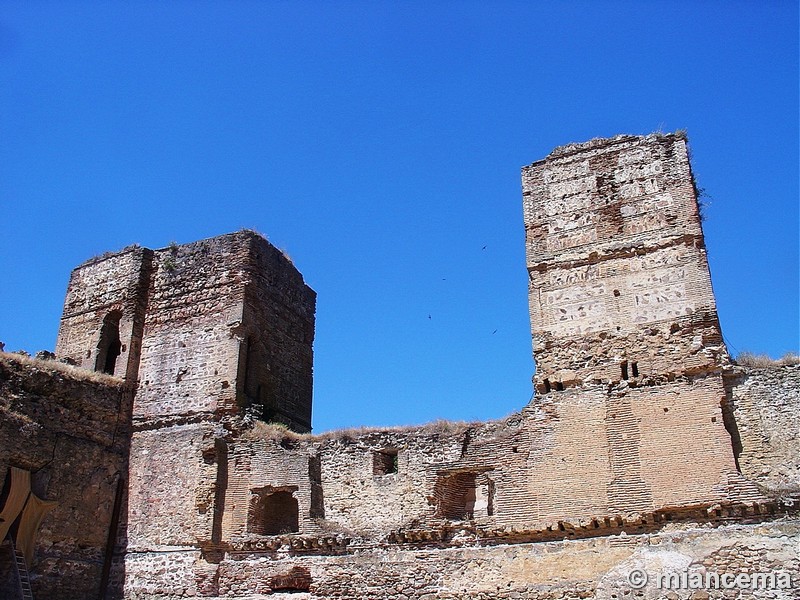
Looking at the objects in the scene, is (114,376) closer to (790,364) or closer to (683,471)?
(683,471)

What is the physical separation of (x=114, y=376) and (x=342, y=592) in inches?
262

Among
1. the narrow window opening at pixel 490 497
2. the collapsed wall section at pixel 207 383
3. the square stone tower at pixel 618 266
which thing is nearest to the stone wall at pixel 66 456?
the collapsed wall section at pixel 207 383

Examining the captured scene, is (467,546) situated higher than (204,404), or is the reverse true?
(204,404)

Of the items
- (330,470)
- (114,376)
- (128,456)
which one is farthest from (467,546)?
(114,376)

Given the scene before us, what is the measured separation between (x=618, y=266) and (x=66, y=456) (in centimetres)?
1038

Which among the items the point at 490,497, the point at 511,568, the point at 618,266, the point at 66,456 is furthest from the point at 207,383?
the point at 618,266

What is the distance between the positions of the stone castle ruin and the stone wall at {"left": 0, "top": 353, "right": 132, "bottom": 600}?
0.13 ft

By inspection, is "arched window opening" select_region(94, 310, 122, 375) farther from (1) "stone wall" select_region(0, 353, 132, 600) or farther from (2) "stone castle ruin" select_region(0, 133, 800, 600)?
(1) "stone wall" select_region(0, 353, 132, 600)

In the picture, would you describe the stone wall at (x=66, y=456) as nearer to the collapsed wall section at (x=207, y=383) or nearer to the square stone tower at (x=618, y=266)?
the collapsed wall section at (x=207, y=383)

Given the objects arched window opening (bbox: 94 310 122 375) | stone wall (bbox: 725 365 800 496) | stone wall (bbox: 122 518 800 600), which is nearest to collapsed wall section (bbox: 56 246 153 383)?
arched window opening (bbox: 94 310 122 375)

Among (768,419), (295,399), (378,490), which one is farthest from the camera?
(295,399)

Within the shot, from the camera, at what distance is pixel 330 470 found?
46.1 ft

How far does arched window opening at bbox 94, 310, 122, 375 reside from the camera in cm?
1661

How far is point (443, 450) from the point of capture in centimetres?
1340
